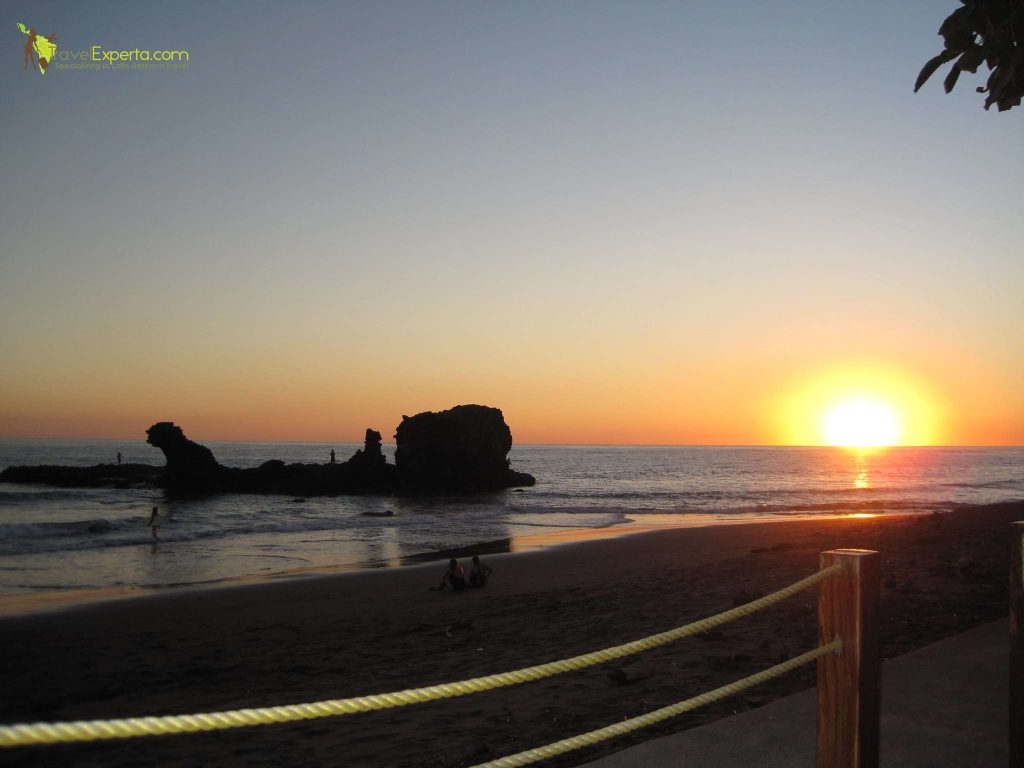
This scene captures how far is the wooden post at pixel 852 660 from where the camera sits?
2.97 metres

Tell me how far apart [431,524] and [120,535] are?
11435 mm

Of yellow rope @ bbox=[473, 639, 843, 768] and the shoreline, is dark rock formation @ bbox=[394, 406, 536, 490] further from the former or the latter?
yellow rope @ bbox=[473, 639, 843, 768]

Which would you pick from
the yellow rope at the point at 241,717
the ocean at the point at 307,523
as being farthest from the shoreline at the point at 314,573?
the yellow rope at the point at 241,717

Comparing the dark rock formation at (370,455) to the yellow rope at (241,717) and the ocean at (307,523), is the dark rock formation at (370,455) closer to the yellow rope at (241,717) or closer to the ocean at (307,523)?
the ocean at (307,523)

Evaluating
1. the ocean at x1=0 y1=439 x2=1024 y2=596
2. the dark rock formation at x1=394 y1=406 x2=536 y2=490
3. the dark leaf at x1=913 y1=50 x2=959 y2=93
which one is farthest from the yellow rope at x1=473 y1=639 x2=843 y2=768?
the dark rock formation at x1=394 y1=406 x2=536 y2=490

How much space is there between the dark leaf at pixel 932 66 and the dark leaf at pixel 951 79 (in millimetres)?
69

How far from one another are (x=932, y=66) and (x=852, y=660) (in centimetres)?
Answer: 349

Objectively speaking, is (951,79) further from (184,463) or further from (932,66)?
(184,463)

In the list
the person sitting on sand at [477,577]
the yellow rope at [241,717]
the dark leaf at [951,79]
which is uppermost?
the dark leaf at [951,79]

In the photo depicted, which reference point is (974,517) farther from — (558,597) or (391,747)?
(391,747)

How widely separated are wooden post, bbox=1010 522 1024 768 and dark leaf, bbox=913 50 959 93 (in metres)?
2.71

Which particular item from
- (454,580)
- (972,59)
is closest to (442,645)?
(454,580)

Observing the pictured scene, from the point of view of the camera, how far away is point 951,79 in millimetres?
4484

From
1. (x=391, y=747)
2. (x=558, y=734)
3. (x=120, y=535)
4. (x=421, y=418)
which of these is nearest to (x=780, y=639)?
(x=558, y=734)
